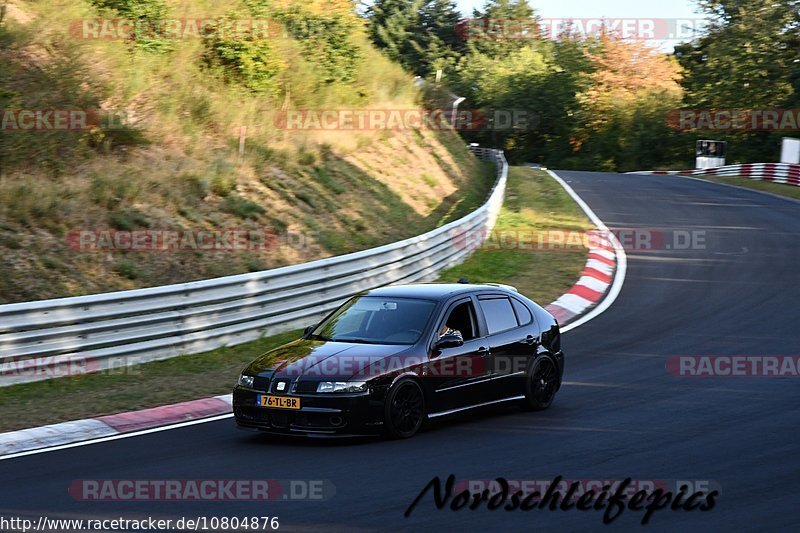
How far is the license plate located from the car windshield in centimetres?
112

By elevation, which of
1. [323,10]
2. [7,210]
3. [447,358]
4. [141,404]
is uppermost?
[323,10]

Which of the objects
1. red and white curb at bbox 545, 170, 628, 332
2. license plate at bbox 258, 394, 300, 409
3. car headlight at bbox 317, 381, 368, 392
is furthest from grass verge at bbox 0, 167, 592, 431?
car headlight at bbox 317, 381, 368, 392

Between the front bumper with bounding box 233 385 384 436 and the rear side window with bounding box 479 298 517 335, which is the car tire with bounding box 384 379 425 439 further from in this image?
the rear side window with bounding box 479 298 517 335

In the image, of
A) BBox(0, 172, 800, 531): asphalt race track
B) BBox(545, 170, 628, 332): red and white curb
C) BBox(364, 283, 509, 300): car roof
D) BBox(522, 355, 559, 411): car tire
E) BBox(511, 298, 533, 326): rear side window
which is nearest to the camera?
BBox(0, 172, 800, 531): asphalt race track

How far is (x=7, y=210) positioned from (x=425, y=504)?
1027 cm

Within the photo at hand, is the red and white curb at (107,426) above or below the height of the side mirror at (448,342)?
below

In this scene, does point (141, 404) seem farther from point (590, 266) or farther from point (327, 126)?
point (327, 126)

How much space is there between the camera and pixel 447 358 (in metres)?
9.97

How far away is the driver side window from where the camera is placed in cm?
1030

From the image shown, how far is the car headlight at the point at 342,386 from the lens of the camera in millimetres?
9117

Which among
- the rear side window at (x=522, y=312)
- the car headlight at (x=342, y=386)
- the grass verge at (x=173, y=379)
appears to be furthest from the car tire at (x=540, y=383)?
the grass verge at (x=173, y=379)

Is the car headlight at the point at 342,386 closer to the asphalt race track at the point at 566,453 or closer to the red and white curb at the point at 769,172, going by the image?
the asphalt race track at the point at 566,453

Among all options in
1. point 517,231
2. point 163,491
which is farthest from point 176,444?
point 517,231

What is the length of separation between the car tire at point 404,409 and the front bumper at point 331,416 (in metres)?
0.10
